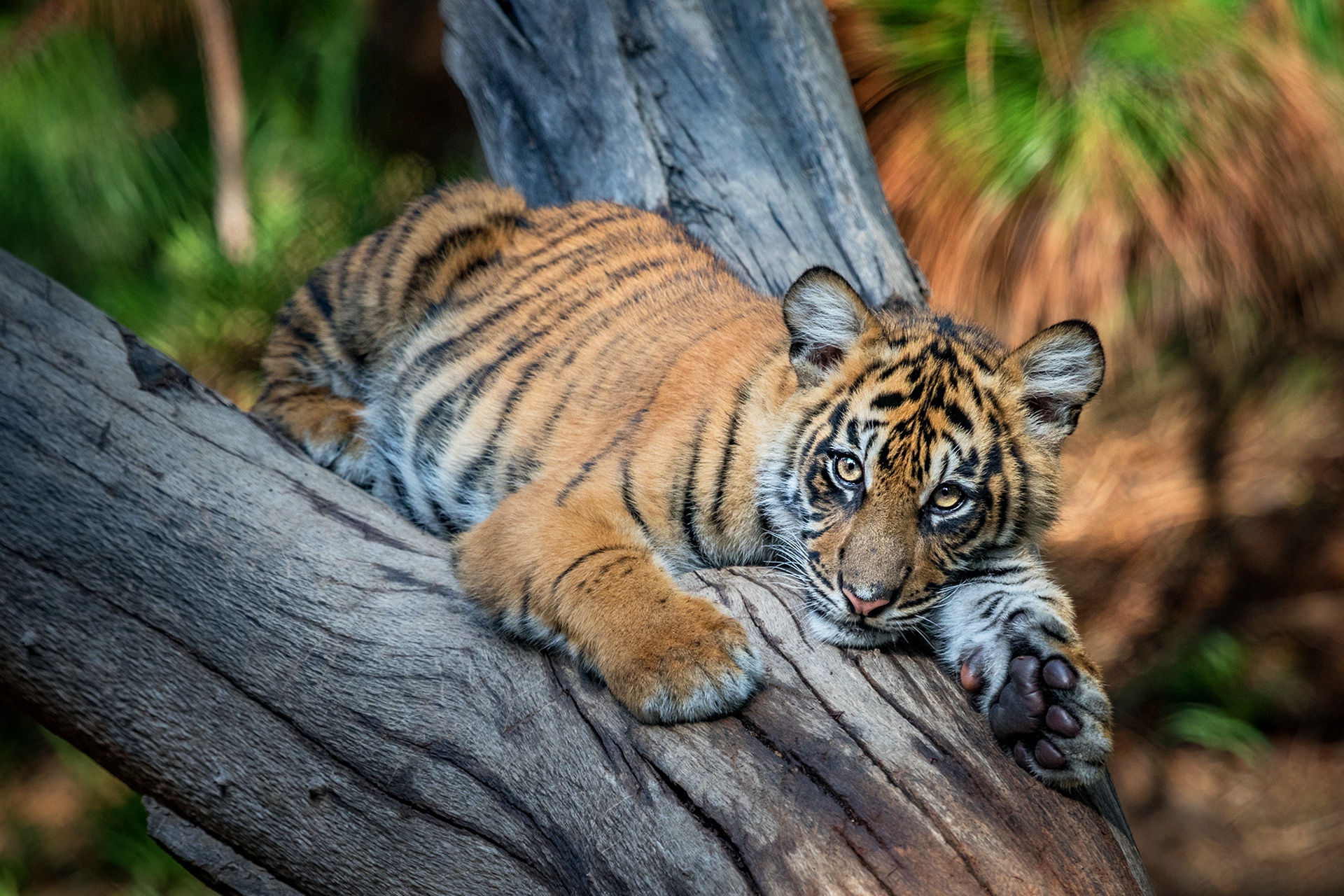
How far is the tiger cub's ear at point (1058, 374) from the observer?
2.16 meters

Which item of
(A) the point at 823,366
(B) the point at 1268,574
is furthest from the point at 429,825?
(B) the point at 1268,574

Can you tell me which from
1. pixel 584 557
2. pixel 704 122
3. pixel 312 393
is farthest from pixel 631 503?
pixel 704 122

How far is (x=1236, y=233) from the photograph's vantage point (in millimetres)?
4391

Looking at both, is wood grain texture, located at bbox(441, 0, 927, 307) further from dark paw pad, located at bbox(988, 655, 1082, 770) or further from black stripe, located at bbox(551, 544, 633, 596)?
dark paw pad, located at bbox(988, 655, 1082, 770)

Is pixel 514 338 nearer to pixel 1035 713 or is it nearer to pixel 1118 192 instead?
pixel 1035 713

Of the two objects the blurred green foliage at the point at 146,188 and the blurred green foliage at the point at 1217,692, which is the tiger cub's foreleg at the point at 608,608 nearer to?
the blurred green foliage at the point at 146,188

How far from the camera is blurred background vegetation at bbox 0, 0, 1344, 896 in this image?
4211 mm

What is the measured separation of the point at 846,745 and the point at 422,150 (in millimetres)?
5506

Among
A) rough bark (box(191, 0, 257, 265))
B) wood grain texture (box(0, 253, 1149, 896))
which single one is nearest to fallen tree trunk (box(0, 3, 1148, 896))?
wood grain texture (box(0, 253, 1149, 896))

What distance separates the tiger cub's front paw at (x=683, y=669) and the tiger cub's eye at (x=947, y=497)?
0.48 metres

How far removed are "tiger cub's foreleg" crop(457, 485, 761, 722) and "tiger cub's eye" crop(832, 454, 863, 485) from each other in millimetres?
378

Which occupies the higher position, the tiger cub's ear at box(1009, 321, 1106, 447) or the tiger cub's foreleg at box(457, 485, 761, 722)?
the tiger cub's ear at box(1009, 321, 1106, 447)

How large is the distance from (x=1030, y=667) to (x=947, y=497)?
1.19 ft

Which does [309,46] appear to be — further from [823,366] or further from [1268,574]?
[1268,574]
